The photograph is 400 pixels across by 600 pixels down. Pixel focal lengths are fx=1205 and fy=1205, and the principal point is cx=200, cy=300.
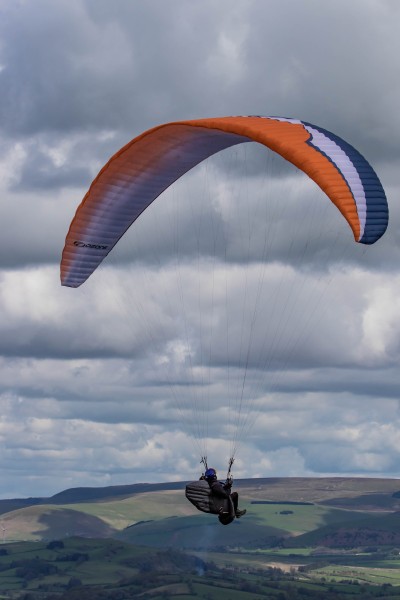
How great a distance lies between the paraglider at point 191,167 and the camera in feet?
149

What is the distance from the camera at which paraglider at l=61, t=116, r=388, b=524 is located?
149 ft

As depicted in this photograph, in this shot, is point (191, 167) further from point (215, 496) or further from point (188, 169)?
point (215, 496)

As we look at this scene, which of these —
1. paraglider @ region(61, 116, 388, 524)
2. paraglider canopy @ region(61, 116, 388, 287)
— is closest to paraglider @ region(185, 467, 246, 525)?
paraglider @ region(61, 116, 388, 524)

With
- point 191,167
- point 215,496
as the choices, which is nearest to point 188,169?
point 191,167

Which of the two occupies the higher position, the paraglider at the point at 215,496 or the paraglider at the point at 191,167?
the paraglider at the point at 191,167

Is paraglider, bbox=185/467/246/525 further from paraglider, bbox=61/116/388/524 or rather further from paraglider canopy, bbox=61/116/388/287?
paraglider canopy, bbox=61/116/388/287

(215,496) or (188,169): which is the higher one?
(188,169)

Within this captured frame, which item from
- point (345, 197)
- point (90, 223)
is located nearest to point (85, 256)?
point (90, 223)

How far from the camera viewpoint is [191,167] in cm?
6078

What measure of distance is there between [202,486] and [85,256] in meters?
14.8

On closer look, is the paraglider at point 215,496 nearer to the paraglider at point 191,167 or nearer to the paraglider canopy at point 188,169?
the paraglider at point 191,167

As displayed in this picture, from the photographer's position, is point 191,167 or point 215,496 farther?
point 191,167

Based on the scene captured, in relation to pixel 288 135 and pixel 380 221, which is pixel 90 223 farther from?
pixel 380 221

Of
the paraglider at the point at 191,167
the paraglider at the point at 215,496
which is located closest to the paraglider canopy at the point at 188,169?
the paraglider at the point at 191,167
